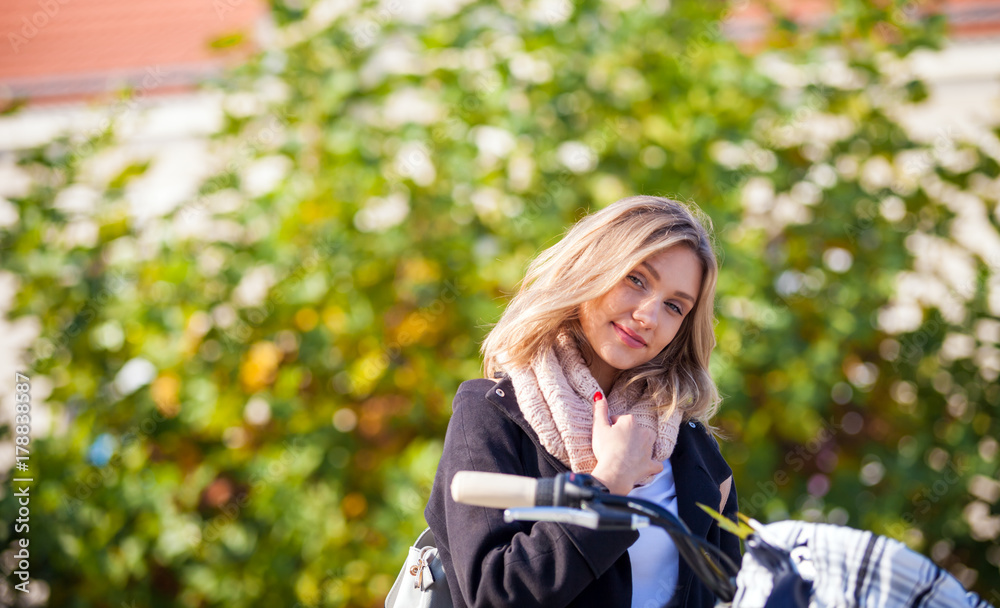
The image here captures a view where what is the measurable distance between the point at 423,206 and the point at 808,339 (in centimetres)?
158

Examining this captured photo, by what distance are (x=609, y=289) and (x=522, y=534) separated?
49 cm

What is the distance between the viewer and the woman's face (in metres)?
1.56

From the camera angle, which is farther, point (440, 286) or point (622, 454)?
point (440, 286)

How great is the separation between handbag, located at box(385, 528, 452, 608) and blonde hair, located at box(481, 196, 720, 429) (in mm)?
397

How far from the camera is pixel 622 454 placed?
1389 mm

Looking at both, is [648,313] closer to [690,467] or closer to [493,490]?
[690,467]

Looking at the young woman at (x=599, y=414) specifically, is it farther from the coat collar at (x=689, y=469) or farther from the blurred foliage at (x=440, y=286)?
the blurred foliage at (x=440, y=286)

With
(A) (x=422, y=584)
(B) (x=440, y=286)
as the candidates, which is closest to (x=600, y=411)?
(A) (x=422, y=584)

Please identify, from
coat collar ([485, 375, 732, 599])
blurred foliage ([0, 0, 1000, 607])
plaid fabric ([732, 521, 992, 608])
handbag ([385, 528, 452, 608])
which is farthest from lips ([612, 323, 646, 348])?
blurred foliage ([0, 0, 1000, 607])

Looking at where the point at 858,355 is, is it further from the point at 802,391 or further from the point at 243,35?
the point at 243,35

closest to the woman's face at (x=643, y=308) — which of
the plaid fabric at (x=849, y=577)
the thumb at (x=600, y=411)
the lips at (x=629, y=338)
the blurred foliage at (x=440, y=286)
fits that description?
the lips at (x=629, y=338)

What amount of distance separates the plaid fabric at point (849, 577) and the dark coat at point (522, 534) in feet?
0.69

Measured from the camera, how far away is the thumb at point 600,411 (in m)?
1.46

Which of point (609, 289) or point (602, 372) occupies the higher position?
point (609, 289)
